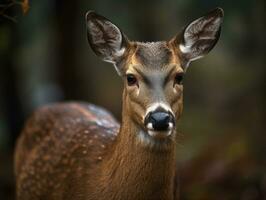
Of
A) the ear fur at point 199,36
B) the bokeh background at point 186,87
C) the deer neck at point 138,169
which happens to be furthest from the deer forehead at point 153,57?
the bokeh background at point 186,87

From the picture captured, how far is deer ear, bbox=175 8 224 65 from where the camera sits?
7.57 meters

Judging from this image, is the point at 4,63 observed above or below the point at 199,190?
above

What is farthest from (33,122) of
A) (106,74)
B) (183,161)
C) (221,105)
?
(106,74)

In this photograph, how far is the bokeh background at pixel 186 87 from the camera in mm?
11750

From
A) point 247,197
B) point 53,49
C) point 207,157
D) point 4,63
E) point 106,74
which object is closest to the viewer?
point 247,197

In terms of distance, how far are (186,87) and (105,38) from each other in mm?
15039

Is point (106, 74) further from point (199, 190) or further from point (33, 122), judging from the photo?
point (33, 122)

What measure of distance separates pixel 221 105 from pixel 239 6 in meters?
6.37

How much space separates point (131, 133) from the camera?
729 cm

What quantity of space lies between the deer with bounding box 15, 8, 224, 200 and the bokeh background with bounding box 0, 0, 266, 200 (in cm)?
83

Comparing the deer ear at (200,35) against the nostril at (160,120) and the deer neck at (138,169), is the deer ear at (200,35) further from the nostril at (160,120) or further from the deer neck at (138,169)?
the nostril at (160,120)

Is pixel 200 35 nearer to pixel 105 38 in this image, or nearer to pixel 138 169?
pixel 105 38

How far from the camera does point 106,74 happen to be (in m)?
24.9

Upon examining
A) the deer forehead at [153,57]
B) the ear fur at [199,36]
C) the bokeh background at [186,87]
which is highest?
the ear fur at [199,36]
